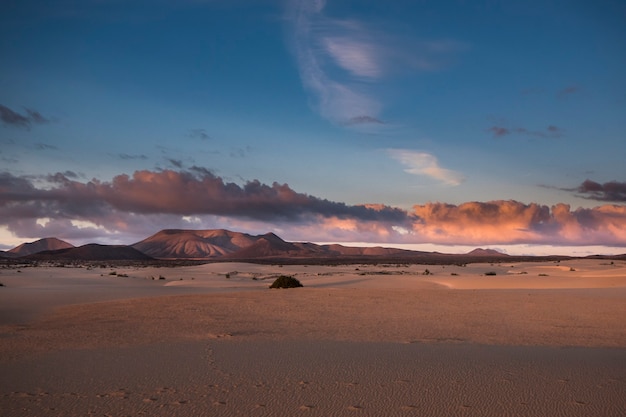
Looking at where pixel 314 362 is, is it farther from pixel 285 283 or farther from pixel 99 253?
pixel 99 253

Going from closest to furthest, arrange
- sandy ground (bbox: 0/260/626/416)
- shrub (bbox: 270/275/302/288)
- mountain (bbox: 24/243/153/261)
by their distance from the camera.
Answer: sandy ground (bbox: 0/260/626/416) < shrub (bbox: 270/275/302/288) < mountain (bbox: 24/243/153/261)

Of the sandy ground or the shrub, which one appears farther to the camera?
the shrub

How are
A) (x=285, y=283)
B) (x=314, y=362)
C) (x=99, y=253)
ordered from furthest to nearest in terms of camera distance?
(x=99, y=253) < (x=285, y=283) < (x=314, y=362)

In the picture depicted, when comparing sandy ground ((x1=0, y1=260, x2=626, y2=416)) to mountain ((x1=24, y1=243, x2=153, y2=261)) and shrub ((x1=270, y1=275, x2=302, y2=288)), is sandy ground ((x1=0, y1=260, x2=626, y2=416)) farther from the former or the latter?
mountain ((x1=24, y1=243, x2=153, y2=261))

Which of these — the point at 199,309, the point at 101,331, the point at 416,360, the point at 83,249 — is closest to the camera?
the point at 416,360

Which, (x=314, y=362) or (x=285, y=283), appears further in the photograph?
(x=285, y=283)

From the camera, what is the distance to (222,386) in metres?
6.84

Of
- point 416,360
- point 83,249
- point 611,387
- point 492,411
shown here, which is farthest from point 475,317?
point 83,249

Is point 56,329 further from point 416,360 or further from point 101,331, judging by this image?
point 416,360

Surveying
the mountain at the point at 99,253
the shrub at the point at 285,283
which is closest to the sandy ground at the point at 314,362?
the shrub at the point at 285,283

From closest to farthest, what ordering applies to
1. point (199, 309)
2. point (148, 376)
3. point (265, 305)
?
point (148, 376), point (199, 309), point (265, 305)

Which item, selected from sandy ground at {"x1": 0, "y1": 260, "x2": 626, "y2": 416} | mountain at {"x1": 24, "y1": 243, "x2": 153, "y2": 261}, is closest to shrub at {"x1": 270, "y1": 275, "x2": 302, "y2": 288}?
sandy ground at {"x1": 0, "y1": 260, "x2": 626, "y2": 416}

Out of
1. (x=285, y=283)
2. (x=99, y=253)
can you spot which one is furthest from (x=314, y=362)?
(x=99, y=253)

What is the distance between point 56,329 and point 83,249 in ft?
495
